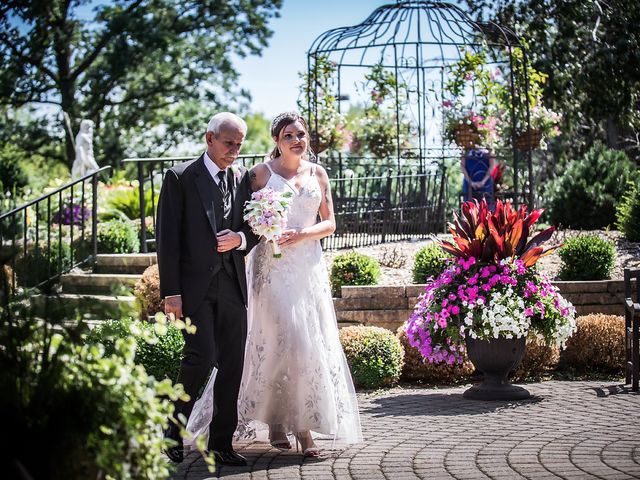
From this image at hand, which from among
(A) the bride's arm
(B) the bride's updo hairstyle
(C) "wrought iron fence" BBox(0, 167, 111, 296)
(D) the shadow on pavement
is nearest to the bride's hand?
(A) the bride's arm

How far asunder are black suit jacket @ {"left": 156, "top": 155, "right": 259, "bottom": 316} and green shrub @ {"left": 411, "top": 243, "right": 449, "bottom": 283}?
4.04m

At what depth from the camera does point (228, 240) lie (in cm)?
535

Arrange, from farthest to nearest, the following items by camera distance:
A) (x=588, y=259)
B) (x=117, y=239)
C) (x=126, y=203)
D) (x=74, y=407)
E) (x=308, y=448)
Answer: (x=126, y=203) < (x=117, y=239) < (x=588, y=259) < (x=308, y=448) < (x=74, y=407)

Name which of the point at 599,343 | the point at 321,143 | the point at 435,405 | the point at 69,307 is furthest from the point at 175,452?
the point at 321,143

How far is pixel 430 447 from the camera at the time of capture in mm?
5676

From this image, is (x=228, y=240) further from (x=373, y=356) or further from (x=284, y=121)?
(x=373, y=356)

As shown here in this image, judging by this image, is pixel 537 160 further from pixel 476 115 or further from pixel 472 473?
pixel 472 473

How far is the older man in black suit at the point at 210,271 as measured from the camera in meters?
5.26

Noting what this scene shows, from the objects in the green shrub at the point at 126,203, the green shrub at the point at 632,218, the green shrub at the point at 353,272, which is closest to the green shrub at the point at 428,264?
the green shrub at the point at 353,272

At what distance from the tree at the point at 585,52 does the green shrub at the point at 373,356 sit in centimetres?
882

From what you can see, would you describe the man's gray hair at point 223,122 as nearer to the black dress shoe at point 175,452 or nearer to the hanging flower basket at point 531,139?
the black dress shoe at point 175,452

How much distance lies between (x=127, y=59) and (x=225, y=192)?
65.3 ft

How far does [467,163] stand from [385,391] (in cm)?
568

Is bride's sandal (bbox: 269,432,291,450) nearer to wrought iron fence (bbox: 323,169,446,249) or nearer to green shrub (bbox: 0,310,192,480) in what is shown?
green shrub (bbox: 0,310,192,480)
